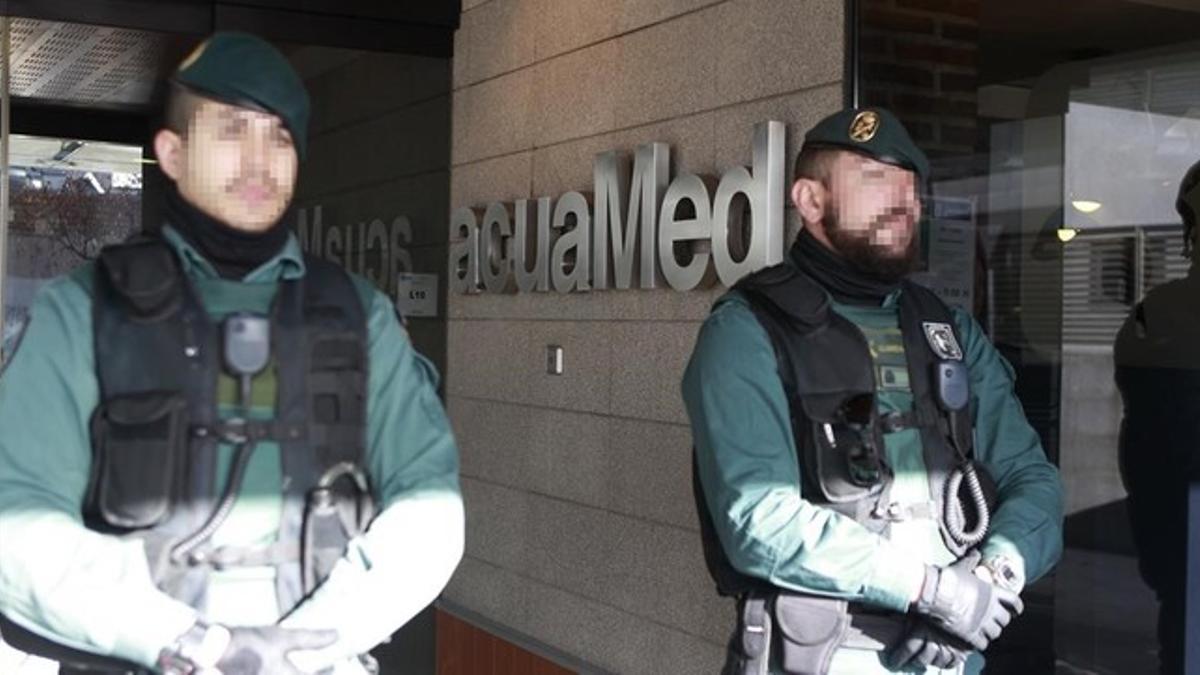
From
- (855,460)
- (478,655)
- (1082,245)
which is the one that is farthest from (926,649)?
(478,655)

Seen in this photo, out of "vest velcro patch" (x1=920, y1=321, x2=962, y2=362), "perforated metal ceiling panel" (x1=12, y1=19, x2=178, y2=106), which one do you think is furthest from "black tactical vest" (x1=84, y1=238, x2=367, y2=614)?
"perforated metal ceiling panel" (x1=12, y1=19, x2=178, y2=106)

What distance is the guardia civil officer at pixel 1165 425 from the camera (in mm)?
3510

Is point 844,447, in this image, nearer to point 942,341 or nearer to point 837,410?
point 837,410

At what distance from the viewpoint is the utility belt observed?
2.68 meters

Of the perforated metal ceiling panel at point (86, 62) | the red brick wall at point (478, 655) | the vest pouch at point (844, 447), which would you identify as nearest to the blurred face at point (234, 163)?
the vest pouch at point (844, 447)

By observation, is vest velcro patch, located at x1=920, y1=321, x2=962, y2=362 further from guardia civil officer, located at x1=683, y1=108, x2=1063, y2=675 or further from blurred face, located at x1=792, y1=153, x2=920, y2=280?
blurred face, located at x1=792, y1=153, x2=920, y2=280

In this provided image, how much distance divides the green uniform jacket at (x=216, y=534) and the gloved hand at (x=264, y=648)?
0.03 metres

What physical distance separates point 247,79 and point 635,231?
2726mm

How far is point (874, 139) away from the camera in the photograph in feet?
9.05

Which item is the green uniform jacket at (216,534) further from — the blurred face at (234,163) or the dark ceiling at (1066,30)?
the dark ceiling at (1066,30)

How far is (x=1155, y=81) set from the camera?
3574 mm

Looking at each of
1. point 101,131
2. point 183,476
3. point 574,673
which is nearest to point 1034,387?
point 574,673

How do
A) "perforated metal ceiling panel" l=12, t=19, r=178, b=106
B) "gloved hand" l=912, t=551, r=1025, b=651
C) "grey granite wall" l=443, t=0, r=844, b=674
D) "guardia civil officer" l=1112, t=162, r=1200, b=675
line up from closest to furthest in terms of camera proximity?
"gloved hand" l=912, t=551, r=1025, b=651, "guardia civil officer" l=1112, t=162, r=1200, b=675, "grey granite wall" l=443, t=0, r=844, b=674, "perforated metal ceiling panel" l=12, t=19, r=178, b=106

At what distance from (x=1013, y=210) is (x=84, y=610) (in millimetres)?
2580
